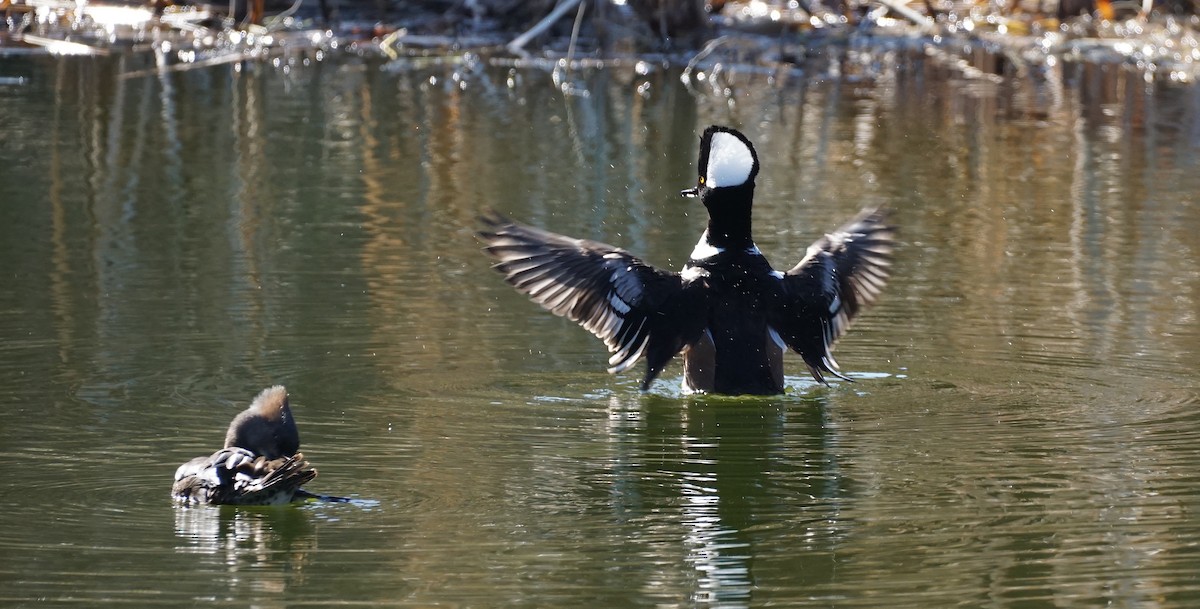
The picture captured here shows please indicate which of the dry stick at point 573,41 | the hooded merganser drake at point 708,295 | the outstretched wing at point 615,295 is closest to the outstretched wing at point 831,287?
the hooded merganser drake at point 708,295

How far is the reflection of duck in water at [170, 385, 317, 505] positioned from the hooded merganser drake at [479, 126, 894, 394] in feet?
6.50

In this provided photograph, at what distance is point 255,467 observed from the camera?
5449mm

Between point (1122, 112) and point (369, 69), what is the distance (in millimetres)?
7574

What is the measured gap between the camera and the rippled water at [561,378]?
5078 millimetres

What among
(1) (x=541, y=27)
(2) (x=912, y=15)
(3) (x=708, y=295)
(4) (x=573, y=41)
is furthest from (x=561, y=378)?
(2) (x=912, y=15)

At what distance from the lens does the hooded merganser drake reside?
7500 mm

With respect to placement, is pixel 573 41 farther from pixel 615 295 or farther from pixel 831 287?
pixel 615 295

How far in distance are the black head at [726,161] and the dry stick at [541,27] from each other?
1172 cm

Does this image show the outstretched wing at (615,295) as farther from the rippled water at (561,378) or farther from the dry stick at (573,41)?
the dry stick at (573,41)

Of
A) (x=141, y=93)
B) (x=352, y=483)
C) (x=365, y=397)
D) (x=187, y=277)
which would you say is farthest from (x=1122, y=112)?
(x=352, y=483)

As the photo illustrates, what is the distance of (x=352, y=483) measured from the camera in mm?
5871

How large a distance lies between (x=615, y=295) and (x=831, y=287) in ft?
3.11

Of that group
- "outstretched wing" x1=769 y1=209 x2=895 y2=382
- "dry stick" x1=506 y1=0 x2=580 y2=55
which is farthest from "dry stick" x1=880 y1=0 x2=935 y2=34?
"outstretched wing" x1=769 y1=209 x2=895 y2=382

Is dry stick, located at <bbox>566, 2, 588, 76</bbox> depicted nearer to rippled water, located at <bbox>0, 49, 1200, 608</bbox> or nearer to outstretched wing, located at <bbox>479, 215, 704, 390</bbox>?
rippled water, located at <bbox>0, 49, 1200, 608</bbox>
